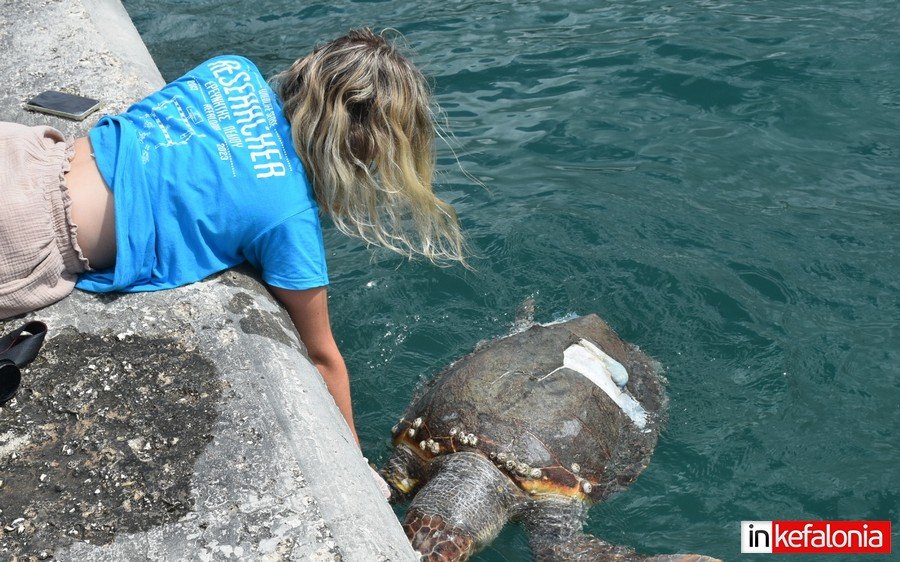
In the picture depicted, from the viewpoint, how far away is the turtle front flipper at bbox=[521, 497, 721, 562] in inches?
124

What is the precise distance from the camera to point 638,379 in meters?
4.02

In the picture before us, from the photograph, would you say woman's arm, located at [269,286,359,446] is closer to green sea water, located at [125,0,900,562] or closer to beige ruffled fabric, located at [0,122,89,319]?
beige ruffled fabric, located at [0,122,89,319]

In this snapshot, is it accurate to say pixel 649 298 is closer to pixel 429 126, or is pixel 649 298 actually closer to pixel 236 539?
pixel 429 126

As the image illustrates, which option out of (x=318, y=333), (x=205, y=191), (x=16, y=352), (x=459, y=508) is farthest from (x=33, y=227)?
(x=459, y=508)

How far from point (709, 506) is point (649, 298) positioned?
1.43 metres

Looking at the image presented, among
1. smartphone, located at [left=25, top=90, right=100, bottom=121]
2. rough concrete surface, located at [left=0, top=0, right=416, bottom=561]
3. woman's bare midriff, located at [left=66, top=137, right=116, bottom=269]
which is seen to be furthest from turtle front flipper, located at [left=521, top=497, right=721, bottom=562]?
smartphone, located at [left=25, top=90, right=100, bottom=121]

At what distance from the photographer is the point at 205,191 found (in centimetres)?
272

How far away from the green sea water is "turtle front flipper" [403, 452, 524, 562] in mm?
203

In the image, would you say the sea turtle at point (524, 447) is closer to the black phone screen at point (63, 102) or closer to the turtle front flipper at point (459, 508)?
the turtle front flipper at point (459, 508)

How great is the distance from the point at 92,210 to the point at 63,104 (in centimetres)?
128

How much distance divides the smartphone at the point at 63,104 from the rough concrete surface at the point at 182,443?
1250 mm

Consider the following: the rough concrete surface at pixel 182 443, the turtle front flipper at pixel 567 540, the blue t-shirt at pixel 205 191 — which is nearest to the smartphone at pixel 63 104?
the blue t-shirt at pixel 205 191

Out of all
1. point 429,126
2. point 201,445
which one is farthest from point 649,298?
point 201,445

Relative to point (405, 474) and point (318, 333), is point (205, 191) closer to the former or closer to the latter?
point (318, 333)
